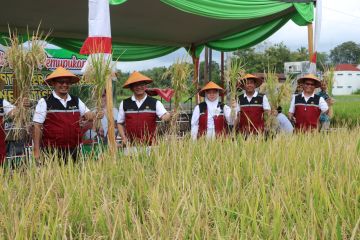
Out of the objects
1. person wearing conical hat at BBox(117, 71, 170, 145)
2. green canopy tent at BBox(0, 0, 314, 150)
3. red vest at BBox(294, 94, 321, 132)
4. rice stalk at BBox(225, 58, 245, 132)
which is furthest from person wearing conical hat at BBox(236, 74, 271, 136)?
person wearing conical hat at BBox(117, 71, 170, 145)

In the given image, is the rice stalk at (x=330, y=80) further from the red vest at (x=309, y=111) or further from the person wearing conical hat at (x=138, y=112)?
the person wearing conical hat at (x=138, y=112)

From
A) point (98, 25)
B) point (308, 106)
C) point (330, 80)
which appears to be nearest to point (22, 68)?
point (98, 25)

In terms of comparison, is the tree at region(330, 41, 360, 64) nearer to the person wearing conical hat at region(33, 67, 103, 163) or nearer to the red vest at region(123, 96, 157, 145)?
the red vest at region(123, 96, 157, 145)

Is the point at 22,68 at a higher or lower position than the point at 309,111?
higher

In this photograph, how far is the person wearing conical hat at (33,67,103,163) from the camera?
301 centimetres

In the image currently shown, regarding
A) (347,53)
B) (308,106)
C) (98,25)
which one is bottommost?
(308,106)

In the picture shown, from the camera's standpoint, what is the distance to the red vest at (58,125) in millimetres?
3041

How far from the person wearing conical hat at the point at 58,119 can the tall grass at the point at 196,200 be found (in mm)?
1011

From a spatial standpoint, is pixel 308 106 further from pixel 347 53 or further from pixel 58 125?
pixel 347 53

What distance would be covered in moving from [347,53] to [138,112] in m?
80.2

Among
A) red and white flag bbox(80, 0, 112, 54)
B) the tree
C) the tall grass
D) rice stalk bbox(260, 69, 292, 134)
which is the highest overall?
the tree

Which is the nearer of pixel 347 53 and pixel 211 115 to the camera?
pixel 211 115

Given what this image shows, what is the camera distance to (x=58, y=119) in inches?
120

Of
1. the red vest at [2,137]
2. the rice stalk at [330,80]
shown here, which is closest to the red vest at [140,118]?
the red vest at [2,137]
